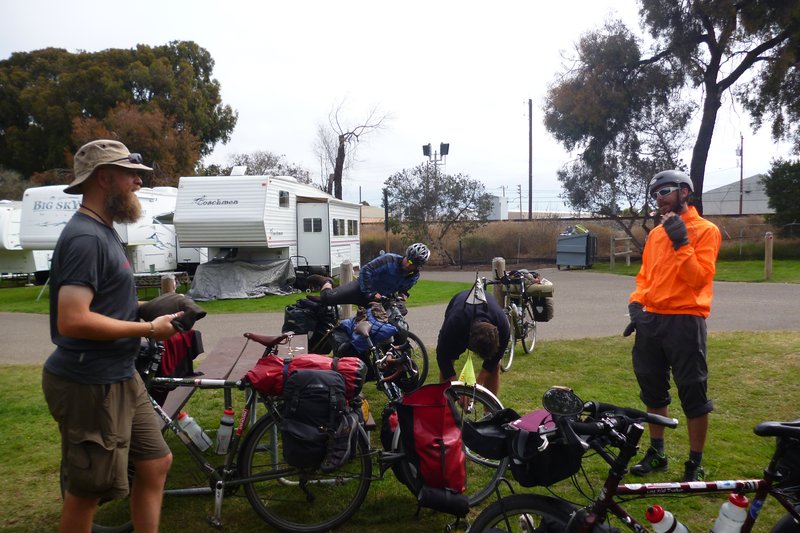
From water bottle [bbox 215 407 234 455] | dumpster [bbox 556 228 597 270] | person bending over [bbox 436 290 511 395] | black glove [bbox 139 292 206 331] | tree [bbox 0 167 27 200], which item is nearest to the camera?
black glove [bbox 139 292 206 331]

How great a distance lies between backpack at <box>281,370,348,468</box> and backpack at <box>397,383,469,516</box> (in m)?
0.38

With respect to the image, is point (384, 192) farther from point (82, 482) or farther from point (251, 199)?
point (82, 482)

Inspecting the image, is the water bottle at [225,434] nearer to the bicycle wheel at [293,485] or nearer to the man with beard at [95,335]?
the bicycle wheel at [293,485]

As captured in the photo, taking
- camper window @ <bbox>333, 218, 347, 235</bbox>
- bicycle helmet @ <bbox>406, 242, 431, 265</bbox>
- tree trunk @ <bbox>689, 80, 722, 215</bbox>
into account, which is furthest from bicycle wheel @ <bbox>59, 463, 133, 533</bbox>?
tree trunk @ <bbox>689, 80, 722, 215</bbox>

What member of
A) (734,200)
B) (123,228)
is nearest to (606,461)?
(123,228)

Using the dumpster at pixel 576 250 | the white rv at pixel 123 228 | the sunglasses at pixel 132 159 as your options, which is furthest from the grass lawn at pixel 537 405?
the dumpster at pixel 576 250

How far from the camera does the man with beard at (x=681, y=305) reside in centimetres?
374

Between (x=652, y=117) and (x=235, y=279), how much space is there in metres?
17.8

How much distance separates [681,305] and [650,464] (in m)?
1.13

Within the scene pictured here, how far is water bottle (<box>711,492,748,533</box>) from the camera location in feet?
7.80

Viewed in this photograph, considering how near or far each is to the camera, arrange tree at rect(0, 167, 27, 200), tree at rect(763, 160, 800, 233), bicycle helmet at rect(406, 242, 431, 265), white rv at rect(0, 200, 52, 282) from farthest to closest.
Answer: tree at rect(0, 167, 27, 200)
tree at rect(763, 160, 800, 233)
white rv at rect(0, 200, 52, 282)
bicycle helmet at rect(406, 242, 431, 265)

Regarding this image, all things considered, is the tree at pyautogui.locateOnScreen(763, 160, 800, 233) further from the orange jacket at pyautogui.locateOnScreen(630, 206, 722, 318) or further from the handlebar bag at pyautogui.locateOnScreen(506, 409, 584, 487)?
the handlebar bag at pyautogui.locateOnScreen(506, 409, 584, 487)

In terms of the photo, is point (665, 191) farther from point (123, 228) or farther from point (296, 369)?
point (123, 228)

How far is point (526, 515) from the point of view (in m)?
2.48
